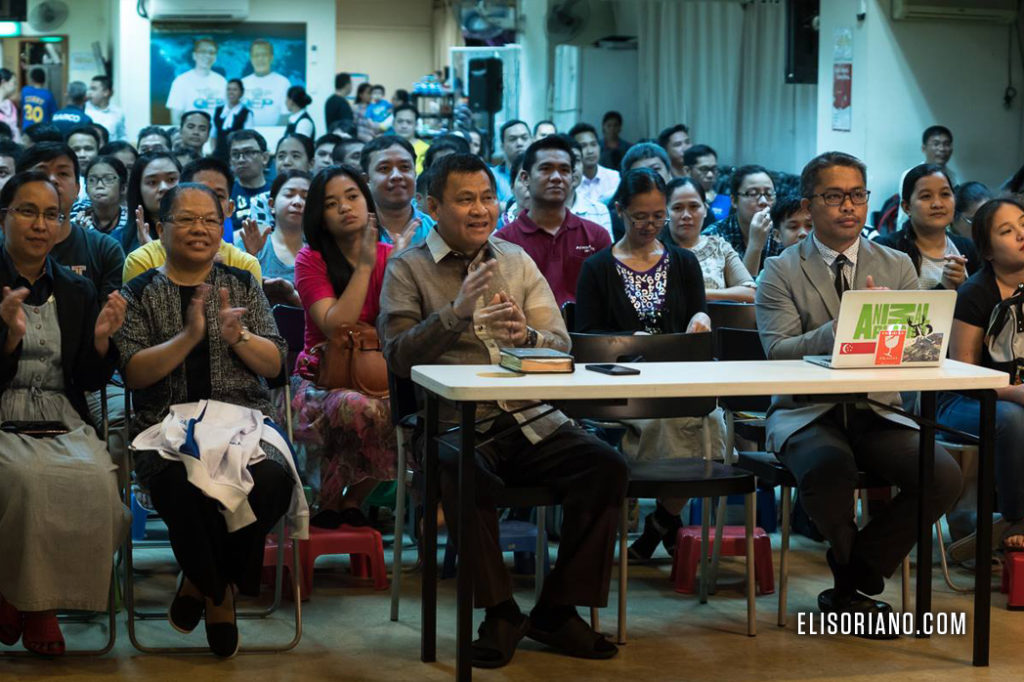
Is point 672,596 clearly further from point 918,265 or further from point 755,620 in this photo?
point 918,265

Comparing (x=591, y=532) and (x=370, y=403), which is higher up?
(x=370, y=403)

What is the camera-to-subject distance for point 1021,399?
401 cm

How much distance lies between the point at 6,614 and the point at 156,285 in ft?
3.11

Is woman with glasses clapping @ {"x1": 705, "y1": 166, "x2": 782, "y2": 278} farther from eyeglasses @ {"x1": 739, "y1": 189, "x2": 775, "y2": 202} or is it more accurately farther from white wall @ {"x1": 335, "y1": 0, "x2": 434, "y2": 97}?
white wall @ {"x1": 335, "y1": 0, "x2": 434, "y2": 97}

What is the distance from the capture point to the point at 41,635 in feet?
11.1

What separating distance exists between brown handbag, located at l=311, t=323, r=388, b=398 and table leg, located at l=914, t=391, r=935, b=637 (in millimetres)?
1592

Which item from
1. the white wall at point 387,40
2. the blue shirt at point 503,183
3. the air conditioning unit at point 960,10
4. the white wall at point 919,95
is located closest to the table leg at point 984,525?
the blue shirt at point 503,183

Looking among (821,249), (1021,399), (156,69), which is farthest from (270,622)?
(156,69)

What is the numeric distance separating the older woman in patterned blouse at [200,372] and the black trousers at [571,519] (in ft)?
1.74

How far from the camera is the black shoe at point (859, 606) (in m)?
3.59

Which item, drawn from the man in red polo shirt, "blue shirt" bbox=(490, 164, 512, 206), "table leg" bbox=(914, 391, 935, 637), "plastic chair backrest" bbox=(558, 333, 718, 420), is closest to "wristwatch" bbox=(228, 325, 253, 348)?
"plastic chair backrest" bbox=(558, 333, 718, 420)

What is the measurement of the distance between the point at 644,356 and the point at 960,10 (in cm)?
604

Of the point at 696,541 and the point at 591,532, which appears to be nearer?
the point at 591,532

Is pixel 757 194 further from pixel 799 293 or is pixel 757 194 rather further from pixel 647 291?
pixel 799 293
